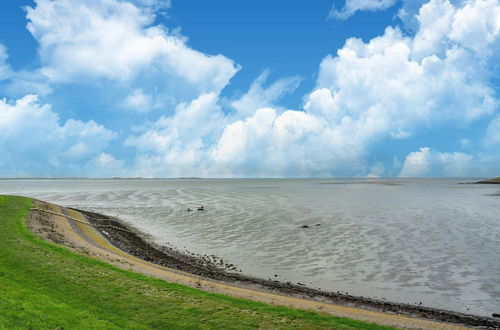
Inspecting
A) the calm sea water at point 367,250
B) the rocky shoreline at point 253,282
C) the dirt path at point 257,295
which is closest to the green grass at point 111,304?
the dirt path at point 257,295

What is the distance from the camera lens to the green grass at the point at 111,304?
1159 centimetres

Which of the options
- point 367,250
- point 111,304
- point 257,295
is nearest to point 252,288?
point 257,295

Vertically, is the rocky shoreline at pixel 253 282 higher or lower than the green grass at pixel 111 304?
lower

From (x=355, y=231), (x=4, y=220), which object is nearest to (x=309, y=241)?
(x=355, y=231)

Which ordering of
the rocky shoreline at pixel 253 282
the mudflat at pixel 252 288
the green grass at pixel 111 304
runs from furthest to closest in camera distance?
the rocky shoreline at pixel 253 282
the mudflat at pixel 252 288
the green grass at pixel 111 304

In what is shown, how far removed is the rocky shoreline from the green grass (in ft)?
16.3

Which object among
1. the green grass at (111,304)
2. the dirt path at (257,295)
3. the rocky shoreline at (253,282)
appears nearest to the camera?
the green grass at (111,304)

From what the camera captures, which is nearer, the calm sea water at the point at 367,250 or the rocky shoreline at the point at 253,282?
the rocky shoreline at the point at 253,282

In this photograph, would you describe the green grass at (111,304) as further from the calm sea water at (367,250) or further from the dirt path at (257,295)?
the calm sea water at (367,250)

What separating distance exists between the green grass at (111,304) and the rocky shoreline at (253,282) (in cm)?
498

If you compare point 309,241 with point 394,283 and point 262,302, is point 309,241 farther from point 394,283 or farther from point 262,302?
point 262,302

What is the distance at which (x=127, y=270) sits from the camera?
1992cm

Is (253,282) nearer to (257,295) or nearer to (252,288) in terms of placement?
(252,288)

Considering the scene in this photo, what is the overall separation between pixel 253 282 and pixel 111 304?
10.0 m
